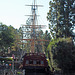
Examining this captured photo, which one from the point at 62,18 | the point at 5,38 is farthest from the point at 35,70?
the point at 5,38

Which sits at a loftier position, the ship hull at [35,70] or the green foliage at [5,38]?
the green foliage at [5,38]

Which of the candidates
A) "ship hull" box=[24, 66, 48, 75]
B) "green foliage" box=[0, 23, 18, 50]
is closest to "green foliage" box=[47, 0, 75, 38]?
"ship hull" box=[24, 66, 48, 75]

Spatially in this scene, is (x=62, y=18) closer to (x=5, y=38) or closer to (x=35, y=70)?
(x=35, y=70)

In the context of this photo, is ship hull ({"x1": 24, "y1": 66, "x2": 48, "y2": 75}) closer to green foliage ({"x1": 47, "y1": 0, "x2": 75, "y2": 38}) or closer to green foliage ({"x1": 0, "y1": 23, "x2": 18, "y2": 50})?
green foliage ({"x1": 47, "y1": 0, "x2": 75, "y2": 38})

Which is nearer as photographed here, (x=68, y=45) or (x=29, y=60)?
(x=68, y=45)

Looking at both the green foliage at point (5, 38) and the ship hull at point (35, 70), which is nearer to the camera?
the ship hull at point (35, 70)

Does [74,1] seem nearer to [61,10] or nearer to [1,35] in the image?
[61,10]

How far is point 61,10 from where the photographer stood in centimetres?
2652

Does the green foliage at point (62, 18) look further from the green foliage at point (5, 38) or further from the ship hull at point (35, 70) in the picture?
the green foliage at point (5, 38)

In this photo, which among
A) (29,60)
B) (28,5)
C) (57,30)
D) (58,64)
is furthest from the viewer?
(28,5)

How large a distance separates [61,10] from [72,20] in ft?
8.74

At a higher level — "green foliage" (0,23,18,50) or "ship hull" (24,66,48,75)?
"green foliage" (0,23,18,50)

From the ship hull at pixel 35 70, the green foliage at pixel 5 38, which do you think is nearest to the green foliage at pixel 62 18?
the ship hull at pixel 35 70

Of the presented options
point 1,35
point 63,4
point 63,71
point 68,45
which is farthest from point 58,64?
point 1,35
